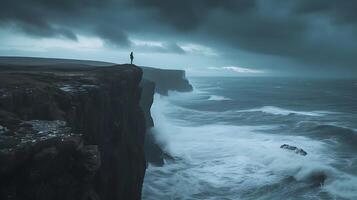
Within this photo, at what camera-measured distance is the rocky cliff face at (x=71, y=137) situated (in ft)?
29.9

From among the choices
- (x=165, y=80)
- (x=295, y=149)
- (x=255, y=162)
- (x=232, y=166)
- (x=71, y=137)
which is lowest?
(x=232, y=166)

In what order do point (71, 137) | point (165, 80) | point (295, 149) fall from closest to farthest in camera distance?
point (71, 137) < point (295, 149) < point (165, 80)

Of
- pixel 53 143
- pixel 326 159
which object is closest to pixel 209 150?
pixel 326 159

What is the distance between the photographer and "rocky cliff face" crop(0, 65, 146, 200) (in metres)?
9.12

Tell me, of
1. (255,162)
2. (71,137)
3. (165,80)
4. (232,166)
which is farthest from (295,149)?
(165,80)

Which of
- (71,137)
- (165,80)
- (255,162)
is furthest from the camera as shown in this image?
(165,80)

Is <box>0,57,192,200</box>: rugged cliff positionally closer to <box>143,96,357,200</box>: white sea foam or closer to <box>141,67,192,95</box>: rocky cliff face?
<box>143,96,357,200</box>: white sea foam

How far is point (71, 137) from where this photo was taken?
1030cm

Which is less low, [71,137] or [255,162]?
[71,137]

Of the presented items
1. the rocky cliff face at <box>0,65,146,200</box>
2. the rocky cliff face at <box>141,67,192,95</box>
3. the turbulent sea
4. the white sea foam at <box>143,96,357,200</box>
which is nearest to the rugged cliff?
the rocky cliff face at <box>0,65,146,200</box>

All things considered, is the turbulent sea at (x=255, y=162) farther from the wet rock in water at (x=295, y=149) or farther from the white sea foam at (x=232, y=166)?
the wet rock in water at (x=295, y=149)

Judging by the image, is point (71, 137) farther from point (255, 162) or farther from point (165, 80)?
point (165, 80)

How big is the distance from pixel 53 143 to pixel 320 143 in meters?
35.9

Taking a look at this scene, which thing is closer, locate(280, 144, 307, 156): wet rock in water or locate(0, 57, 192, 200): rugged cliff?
locate(0, 57, 192, 200): rugged cliff
